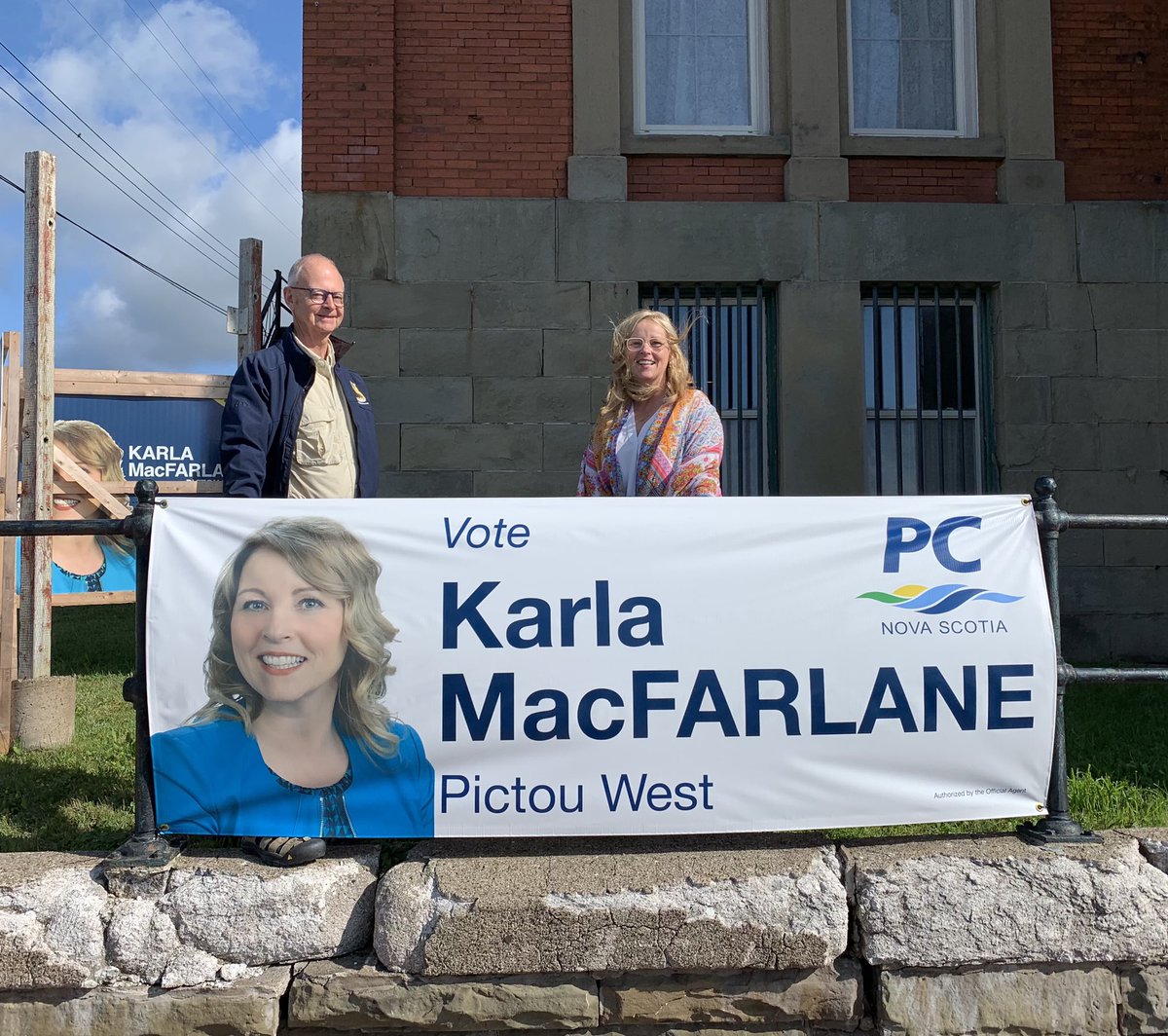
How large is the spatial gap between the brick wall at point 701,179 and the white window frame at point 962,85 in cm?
90

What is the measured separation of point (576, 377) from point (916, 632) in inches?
190

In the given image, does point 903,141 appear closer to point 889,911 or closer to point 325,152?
point 325,152

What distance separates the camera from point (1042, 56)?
7816 millimetres

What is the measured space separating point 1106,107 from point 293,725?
7900 mm

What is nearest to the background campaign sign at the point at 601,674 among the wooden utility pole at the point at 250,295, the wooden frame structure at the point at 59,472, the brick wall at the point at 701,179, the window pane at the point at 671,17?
the wooden frame structure at the point at 59,472

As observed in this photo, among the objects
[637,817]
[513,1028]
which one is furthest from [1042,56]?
[513,1028]

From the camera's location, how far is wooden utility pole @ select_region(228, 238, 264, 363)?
705cm

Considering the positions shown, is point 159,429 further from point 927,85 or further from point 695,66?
point 927,85

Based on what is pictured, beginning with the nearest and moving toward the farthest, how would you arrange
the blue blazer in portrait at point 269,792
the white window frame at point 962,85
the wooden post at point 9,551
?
the blue blazer in portrait at point 269,792 → the wooden post at point 9,551 → the white window frame at point 962,85

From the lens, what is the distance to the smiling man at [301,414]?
3574 mm

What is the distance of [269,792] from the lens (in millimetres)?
2984

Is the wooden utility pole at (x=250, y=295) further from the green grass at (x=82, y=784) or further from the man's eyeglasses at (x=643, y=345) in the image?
the man's eyeglasses at (x=643, y=345)

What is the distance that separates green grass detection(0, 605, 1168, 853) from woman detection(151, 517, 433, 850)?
0.43 meters

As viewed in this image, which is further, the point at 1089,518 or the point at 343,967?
the point at 1089,518
